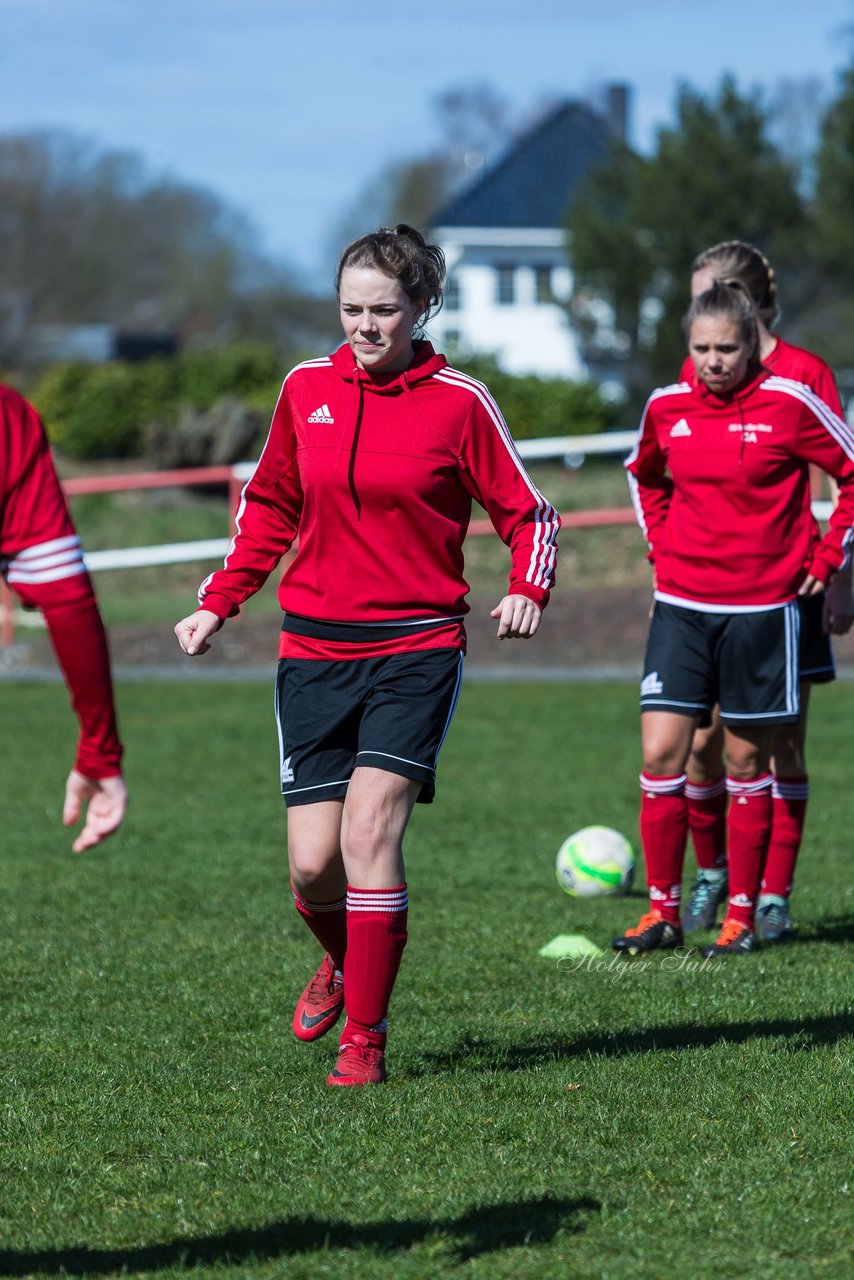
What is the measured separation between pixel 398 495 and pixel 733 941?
246 centimetres

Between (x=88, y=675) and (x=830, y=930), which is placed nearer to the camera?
(x=88, y=675)

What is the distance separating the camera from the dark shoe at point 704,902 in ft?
22.2

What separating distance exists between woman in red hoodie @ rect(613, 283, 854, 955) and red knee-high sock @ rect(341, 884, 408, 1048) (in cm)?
175

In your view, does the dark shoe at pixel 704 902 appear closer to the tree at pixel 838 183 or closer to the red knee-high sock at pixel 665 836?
the red knee-high sock at pixel 665 836

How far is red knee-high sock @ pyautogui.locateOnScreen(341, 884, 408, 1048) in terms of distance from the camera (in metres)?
4.61

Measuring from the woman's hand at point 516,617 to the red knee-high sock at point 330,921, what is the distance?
3.20 ft

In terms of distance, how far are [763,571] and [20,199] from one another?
6790 centimetres

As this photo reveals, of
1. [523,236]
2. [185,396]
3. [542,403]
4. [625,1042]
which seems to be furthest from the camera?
[523,236]

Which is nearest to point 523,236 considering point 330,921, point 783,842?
point 783,842

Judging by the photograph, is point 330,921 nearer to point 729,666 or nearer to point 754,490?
point 729,666

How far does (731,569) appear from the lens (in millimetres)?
6039

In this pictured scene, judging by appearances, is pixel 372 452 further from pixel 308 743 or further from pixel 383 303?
pixel 308 743

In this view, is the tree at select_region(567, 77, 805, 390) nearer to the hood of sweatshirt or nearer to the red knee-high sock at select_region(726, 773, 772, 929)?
the red knee-high sock at select_region(726, 773, 772, 929)

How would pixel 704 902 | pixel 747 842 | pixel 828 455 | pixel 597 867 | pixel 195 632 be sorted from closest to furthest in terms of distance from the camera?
1. pixel 195 632
2. pixel 828 455
3. pixel 747 842
4. pixel 704 902
5. pixel 597 867
